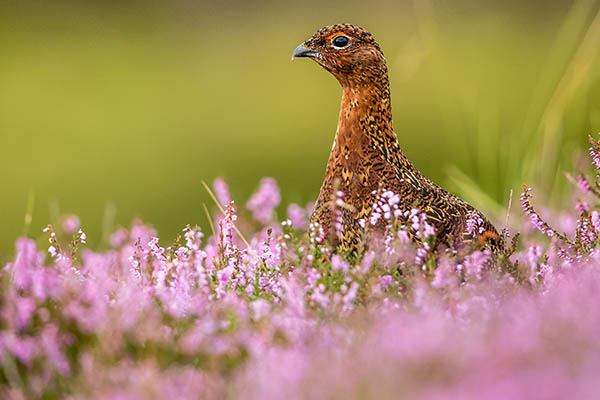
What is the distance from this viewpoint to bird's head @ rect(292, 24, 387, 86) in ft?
11.5

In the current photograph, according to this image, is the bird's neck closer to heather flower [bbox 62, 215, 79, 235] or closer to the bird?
the bird

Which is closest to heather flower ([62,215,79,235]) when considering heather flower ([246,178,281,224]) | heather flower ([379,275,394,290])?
heather flower ([246,178,281,224])

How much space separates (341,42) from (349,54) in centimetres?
10

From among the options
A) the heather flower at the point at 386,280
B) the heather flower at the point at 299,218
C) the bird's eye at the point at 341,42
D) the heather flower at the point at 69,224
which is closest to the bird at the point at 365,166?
the bird's eye at the point at 341,42

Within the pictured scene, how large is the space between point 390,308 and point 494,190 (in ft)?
9.82

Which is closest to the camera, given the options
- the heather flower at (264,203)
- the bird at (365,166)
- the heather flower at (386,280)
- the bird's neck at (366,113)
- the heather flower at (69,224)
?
the heather flower at (386,280)

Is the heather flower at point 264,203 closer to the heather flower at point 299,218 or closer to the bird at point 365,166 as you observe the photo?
the heather flower at point 299,218

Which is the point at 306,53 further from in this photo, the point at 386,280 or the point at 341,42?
the point at 386,280

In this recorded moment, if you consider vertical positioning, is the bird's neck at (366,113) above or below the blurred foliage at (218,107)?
below

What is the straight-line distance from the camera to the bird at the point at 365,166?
9.99 feet

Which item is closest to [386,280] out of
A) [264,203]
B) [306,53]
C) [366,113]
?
[366,113]

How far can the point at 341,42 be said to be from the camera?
3.60 metres

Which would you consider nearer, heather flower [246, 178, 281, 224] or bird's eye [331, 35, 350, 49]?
bird's eye [331, 35, 350, 49]

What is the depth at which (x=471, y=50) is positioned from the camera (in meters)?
17.7
